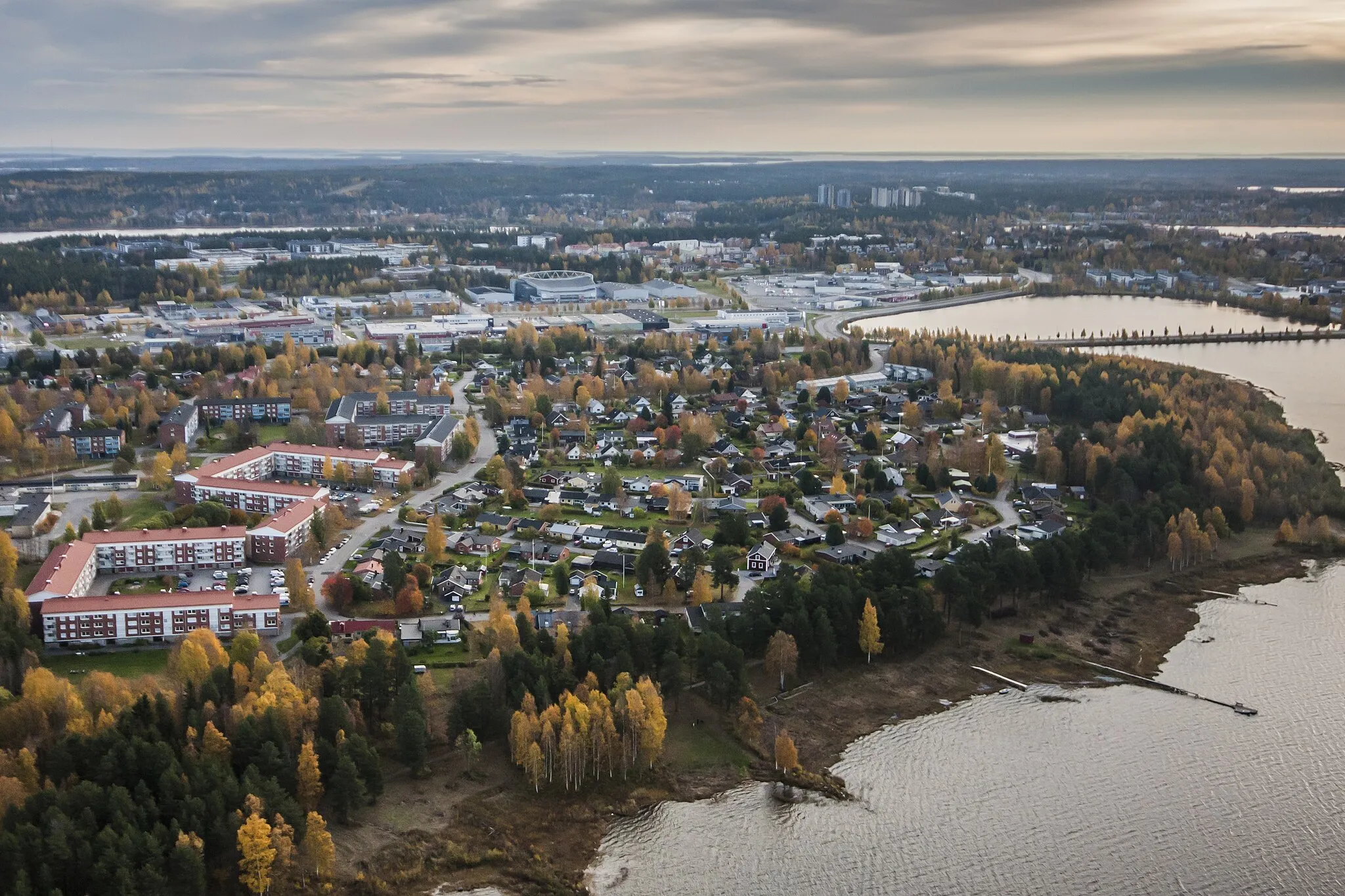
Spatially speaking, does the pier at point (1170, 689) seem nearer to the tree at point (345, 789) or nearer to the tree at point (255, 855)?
the tree at point (345, 789)

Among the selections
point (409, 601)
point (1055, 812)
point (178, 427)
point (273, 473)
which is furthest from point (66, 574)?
point (1055, 812)

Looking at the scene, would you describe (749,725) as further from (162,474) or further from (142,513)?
(162,474)

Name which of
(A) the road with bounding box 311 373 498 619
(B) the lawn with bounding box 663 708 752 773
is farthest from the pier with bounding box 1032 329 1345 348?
(B) the lawn with bounding box 663 708 752 773

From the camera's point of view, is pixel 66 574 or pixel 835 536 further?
pixel 835 536

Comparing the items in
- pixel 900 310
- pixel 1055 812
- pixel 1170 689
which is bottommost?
pixel 1055 812

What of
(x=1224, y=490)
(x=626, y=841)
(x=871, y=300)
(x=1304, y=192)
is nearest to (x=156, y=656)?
(x=626, y=841)

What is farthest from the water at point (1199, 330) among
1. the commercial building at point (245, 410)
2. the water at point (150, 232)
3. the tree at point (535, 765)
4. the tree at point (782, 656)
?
the water at point (150, 232)
